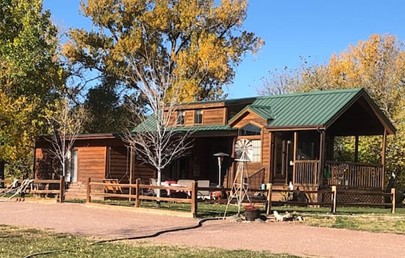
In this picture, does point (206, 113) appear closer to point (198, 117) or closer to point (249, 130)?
point (198, 117)

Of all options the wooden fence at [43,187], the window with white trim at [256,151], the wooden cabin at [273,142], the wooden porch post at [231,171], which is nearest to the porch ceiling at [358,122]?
the wooden cabin at [273,142]

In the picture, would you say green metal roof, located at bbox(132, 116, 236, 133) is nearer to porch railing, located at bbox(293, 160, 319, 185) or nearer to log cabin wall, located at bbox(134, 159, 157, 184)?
log cabin wall, located at bbox(134, 159, 157, 184)

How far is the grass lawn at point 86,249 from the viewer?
33.5ft

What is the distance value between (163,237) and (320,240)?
3496 millimetres

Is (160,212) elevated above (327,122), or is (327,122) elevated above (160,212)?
(327,122)

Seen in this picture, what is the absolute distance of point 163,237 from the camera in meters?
13.2

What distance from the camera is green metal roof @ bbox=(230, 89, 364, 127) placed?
2372 centimetres

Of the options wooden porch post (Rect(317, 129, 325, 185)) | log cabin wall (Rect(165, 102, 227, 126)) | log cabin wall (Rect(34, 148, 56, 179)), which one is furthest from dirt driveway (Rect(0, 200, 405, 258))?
log cabin wall (Rect(34, 148, 56, 179))

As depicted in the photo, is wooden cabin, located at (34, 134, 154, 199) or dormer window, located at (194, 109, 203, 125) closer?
wooden cabin, located at (34, 134, 154, 199)

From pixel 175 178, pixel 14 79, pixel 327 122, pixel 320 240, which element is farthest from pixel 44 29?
pixel 320 240

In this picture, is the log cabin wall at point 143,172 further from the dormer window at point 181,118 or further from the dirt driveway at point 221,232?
the dirt driveway at point 221,232

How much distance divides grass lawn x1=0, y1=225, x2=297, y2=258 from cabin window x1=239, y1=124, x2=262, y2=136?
14.8 m

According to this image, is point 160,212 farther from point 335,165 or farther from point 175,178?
point 175,178

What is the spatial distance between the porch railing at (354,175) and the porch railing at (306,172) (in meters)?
0.74
